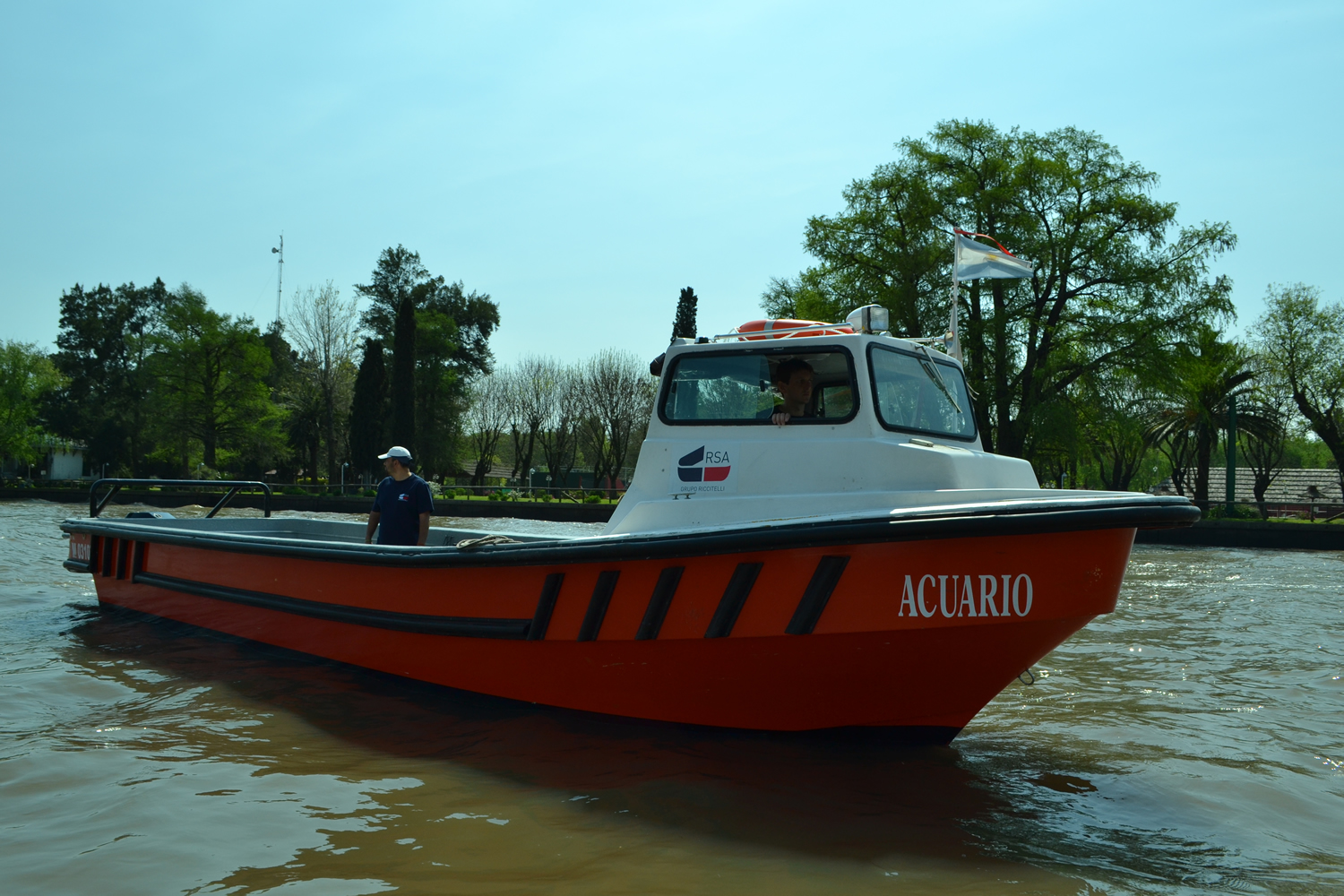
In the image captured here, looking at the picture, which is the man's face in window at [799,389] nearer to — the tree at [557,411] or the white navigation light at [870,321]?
the white navigation light at [870,321]

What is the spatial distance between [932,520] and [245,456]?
49191 millimetres

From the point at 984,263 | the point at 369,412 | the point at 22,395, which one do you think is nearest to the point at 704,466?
the point at 984,263

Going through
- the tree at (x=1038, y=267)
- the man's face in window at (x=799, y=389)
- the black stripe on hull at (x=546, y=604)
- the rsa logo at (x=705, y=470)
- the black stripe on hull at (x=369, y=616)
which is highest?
the tree at (x=1038, y=267)

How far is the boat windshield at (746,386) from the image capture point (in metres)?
4.86

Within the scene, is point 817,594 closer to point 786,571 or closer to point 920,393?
point 786,571

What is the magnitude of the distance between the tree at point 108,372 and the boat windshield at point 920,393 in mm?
47035

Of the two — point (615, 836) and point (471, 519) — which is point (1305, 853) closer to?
point (615, 836)

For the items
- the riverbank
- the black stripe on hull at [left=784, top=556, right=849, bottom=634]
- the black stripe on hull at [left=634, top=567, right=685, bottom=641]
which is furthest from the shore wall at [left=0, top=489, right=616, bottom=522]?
the black stripe on hull at [left=784, top=556, right=849, bottom=634]

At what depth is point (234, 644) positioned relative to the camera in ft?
23.5

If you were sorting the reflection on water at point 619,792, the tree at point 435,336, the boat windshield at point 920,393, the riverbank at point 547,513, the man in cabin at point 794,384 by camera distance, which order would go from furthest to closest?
the tree at point 435,336
the riverbank at point 547,513
the man in cabin at point 794,384
the boat windshield at point 920,393
the reflection on water at point 619,792

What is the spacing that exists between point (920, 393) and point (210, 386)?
46417 millimetres

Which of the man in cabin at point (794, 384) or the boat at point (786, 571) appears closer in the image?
the boat at point (786, 571)

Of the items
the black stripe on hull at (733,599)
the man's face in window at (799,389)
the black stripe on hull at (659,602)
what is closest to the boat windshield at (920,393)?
the man's face in window at (799,389)

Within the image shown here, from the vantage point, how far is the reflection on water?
3.15 metres
